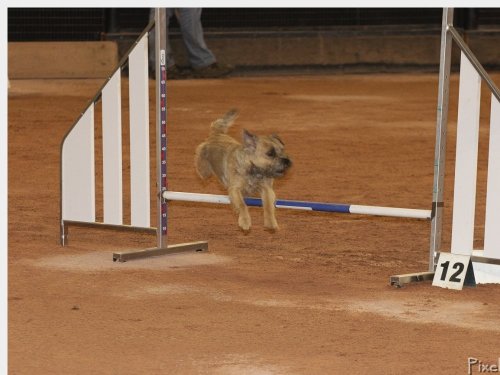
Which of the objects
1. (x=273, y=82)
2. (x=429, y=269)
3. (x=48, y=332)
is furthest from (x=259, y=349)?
(x=273, y=82)

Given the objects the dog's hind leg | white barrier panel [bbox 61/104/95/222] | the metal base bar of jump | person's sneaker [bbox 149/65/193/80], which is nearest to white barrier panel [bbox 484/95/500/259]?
the dog's hind leg

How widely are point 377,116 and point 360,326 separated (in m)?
9.71

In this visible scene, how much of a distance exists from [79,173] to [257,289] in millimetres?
1796

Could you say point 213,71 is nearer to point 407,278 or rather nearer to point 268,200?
point 268,200

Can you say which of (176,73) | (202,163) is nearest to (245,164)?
(202,163)

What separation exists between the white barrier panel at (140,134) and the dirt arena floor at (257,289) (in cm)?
38

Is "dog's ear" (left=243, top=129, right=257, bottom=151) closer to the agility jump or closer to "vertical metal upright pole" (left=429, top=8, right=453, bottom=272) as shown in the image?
the agility jump

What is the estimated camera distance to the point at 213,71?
2062 cm

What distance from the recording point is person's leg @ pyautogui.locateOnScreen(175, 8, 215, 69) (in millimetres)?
19391

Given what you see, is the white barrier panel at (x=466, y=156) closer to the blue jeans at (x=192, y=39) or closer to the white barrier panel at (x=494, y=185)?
the white barrier panel at (x=494, y=185)

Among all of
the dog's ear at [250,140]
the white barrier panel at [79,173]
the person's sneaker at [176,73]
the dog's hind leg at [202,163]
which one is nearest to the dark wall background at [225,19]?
the person's sneaker at [176,73]

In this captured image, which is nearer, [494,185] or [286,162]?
[494,185]

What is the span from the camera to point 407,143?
1256 centimetres

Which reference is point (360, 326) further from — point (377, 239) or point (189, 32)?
point (189, 32)
